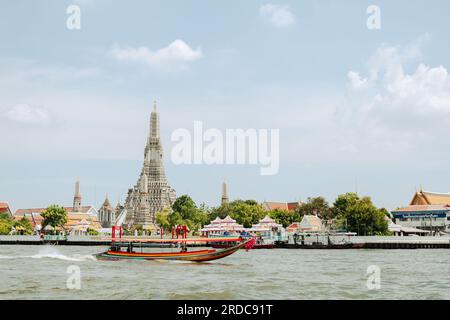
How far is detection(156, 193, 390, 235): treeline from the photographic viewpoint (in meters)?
86.4

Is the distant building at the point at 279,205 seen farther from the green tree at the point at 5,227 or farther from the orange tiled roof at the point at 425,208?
the green tree at the point at 5,227

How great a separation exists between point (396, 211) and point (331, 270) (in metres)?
73.5

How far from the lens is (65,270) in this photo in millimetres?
36188

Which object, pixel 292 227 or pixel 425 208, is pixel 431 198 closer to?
pixel 425 208

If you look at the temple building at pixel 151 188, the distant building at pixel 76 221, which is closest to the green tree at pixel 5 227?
the distant building at pixel 76 221

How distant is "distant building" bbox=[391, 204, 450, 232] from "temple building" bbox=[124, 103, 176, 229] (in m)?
78.7

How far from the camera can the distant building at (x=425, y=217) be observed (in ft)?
328

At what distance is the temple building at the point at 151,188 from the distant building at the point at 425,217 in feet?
258

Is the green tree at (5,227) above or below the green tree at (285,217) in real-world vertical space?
below

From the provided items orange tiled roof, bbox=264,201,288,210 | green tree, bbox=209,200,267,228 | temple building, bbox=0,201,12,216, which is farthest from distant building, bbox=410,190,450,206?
temple building, bbox=0,201,12,216

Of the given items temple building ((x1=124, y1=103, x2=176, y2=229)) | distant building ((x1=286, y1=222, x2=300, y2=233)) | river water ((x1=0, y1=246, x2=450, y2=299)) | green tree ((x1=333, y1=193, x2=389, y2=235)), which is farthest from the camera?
temple building ((x1=124, y1=103, x2=176, y2=229))

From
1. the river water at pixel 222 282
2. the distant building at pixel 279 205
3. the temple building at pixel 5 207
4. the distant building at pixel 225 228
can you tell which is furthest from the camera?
the temple building at pixel 5 207

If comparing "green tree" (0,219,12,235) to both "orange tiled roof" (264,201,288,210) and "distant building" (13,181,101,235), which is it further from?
"orange tiled roof" (264,201,288,210)
